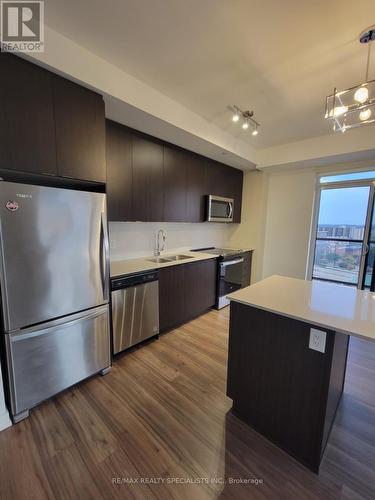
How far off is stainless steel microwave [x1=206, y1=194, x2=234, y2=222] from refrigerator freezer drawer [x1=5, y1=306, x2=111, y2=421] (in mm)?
2361

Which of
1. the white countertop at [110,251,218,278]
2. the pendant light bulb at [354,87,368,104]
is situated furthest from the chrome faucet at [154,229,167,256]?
the pendant light bulb at [354,87,368,104]

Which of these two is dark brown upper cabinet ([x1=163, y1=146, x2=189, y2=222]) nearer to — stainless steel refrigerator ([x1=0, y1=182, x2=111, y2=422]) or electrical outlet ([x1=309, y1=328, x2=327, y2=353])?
stainless steel refrigerator ([x1=0, y1=182, x2=111, y2=422])

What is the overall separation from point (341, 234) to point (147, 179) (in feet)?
11.1

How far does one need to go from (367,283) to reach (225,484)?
12.2 ft

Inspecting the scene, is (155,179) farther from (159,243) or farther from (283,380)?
(283,380)

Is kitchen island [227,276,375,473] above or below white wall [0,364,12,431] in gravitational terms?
above

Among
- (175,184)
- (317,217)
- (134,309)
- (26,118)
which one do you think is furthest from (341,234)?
(26,118)

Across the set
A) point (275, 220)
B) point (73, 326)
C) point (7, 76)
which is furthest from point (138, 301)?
point (275, 220)

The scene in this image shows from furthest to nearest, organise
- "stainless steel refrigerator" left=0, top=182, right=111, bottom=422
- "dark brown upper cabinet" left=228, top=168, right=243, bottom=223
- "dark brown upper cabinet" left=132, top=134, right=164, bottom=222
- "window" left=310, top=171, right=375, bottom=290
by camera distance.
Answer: "dark brown upper cabinet" left=228, top=168, right=243, bottom=223
"window" left=310, top=171, right=375, bottom=290
"dark brown upper cabinet" left=132, top=134, right=164, bottom=222
"stainless steel refrigerator" left=0, top=182, right=111, bottom=422

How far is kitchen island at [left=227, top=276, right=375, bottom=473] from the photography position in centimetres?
127

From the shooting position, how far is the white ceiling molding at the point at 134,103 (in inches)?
63.9

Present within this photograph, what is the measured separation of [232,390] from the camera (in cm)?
171

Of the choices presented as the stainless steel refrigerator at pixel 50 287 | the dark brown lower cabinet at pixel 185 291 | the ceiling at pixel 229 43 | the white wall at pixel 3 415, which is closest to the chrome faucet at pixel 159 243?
the dark brown lower cabinet at pixel 185 291

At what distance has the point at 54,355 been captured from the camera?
1770 millimetres
